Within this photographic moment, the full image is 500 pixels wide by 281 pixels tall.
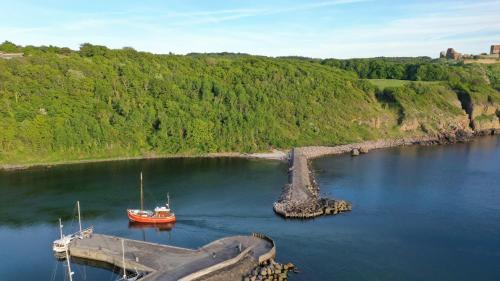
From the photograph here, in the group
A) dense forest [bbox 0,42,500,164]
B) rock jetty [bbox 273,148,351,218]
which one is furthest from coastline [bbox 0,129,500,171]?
rock jetty [bbox 273,148,351,218]

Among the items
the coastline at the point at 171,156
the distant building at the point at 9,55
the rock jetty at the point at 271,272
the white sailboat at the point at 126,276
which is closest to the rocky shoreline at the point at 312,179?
the coastline at the point at 171,156

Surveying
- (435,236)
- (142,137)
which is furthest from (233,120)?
(435,236)

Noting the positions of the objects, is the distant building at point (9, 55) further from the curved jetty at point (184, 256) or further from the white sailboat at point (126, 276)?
the white sailboat at point (126, 276)

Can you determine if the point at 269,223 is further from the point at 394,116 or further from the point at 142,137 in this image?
the point at 394,116

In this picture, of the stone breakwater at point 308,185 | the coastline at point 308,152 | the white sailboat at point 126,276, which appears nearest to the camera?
the white sailboat at point 126,276

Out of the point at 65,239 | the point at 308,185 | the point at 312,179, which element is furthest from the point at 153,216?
the point at 312,179

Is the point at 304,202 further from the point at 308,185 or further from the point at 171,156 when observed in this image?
the point at 171,156
